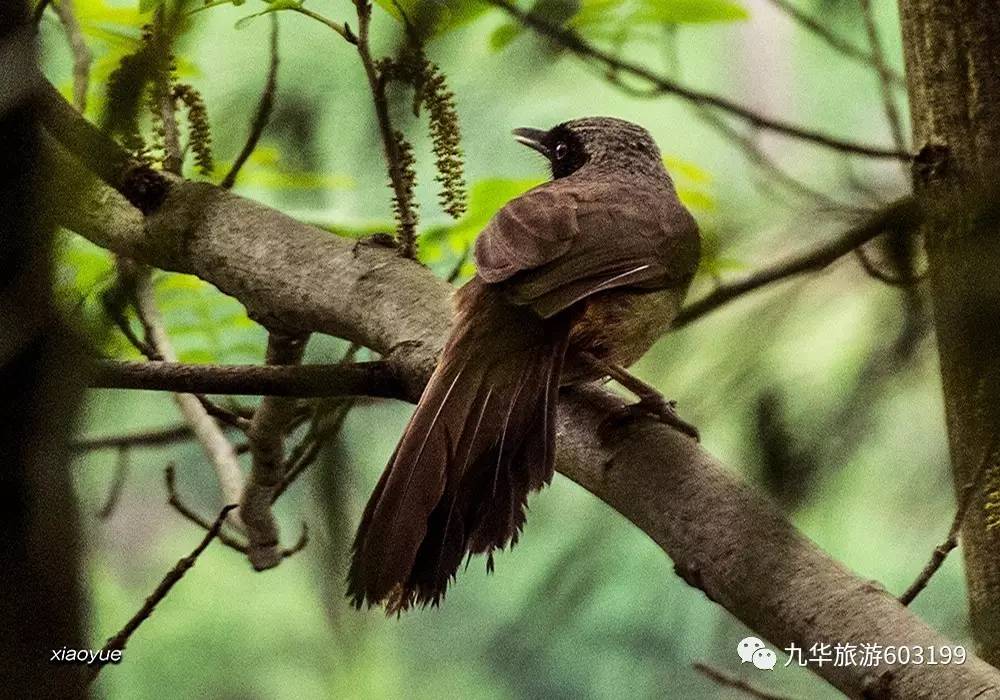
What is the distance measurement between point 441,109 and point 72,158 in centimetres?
54

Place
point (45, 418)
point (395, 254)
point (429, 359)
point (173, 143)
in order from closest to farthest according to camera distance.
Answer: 1. point (45, 418)
2. point (429, 359)
3. point (395, 254)
4. point (173, 143)

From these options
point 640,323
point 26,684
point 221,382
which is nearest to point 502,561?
point 640,323

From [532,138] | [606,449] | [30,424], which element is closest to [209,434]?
[532,138]

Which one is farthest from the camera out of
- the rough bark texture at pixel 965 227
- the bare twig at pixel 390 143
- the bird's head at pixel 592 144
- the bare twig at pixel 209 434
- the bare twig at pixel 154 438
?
the bare twig at pixel 154 438

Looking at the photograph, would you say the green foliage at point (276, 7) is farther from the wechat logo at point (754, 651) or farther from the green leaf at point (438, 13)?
the wechat logo at point (754, 651)

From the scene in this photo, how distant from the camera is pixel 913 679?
0.86m

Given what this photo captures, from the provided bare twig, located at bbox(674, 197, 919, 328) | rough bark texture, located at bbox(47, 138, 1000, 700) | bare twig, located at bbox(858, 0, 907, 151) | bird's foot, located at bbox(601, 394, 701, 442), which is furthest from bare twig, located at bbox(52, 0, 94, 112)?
bare twig, located at bbox(674, 197, 919, 328)

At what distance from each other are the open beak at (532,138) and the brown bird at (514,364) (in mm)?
290

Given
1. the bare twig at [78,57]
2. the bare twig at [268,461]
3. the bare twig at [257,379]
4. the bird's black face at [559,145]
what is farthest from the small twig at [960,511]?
the bare twig at [78,57]

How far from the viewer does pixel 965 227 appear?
1.67 feet

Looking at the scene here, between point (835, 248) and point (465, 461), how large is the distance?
763mm

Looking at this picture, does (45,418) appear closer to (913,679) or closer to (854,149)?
(913,679)

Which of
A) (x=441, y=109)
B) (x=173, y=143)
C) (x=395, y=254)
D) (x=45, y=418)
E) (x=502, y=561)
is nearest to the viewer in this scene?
(x=45, y=418)

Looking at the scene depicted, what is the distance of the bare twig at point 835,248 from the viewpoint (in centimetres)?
57
